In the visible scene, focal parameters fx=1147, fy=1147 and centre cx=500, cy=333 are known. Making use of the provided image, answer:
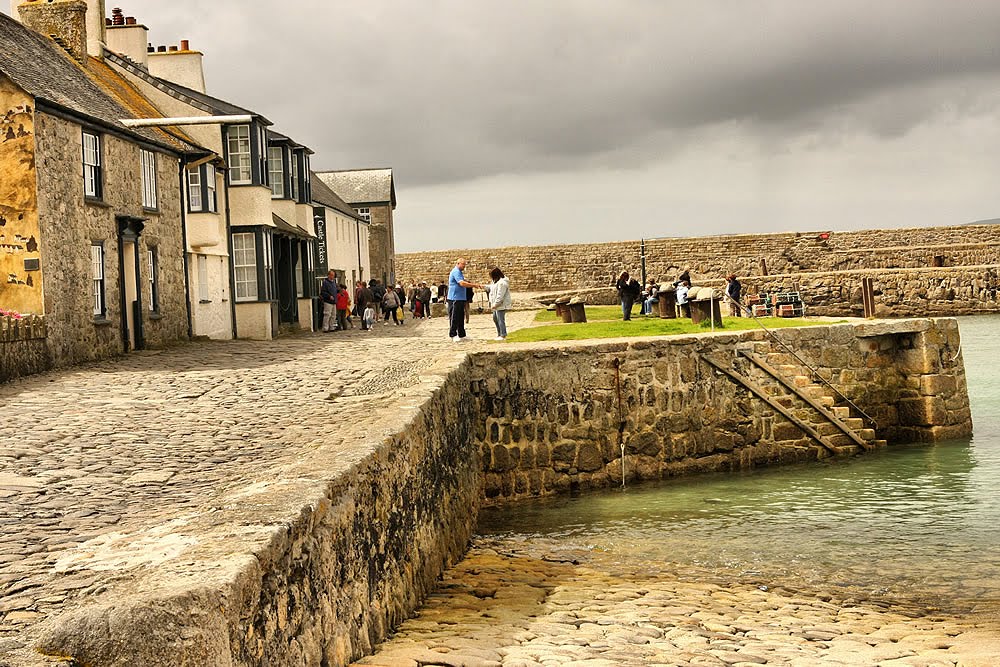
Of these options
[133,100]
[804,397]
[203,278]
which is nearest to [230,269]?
[203,278]

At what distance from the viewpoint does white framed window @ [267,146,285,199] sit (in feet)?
109

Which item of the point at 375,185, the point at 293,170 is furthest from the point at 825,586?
the point at 375,185

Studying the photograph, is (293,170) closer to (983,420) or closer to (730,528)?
(983,420)

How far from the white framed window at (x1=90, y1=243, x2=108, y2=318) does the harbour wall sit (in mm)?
8670

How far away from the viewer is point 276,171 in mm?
33438

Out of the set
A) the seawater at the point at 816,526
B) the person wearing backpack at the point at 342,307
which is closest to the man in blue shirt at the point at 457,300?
the seawater at the point at 816,526

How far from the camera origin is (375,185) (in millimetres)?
63375

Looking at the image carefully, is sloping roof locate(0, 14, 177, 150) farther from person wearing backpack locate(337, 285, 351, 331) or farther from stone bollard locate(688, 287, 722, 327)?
stone bollard locate(688, 287, 722, 327)

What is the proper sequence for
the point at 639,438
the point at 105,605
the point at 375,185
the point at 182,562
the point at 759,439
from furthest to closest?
1. the point at 375,185
2. the point at 759,439
3. the point at 639,438
4. the point at 182,562
5. the point at 105,605

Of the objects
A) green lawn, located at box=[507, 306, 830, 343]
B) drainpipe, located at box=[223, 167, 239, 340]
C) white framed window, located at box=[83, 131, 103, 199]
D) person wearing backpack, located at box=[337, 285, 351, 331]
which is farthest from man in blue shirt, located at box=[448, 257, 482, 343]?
person wearing backpack, located at box=[337, 285, 351, 331]

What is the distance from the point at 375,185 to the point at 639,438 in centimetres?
4837

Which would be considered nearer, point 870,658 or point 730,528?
point 870,658

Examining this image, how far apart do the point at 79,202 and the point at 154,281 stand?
4.29m

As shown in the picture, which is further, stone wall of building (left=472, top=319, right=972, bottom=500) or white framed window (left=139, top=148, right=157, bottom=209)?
white framed window (left=139, top=148, right=157, bottom=209)
